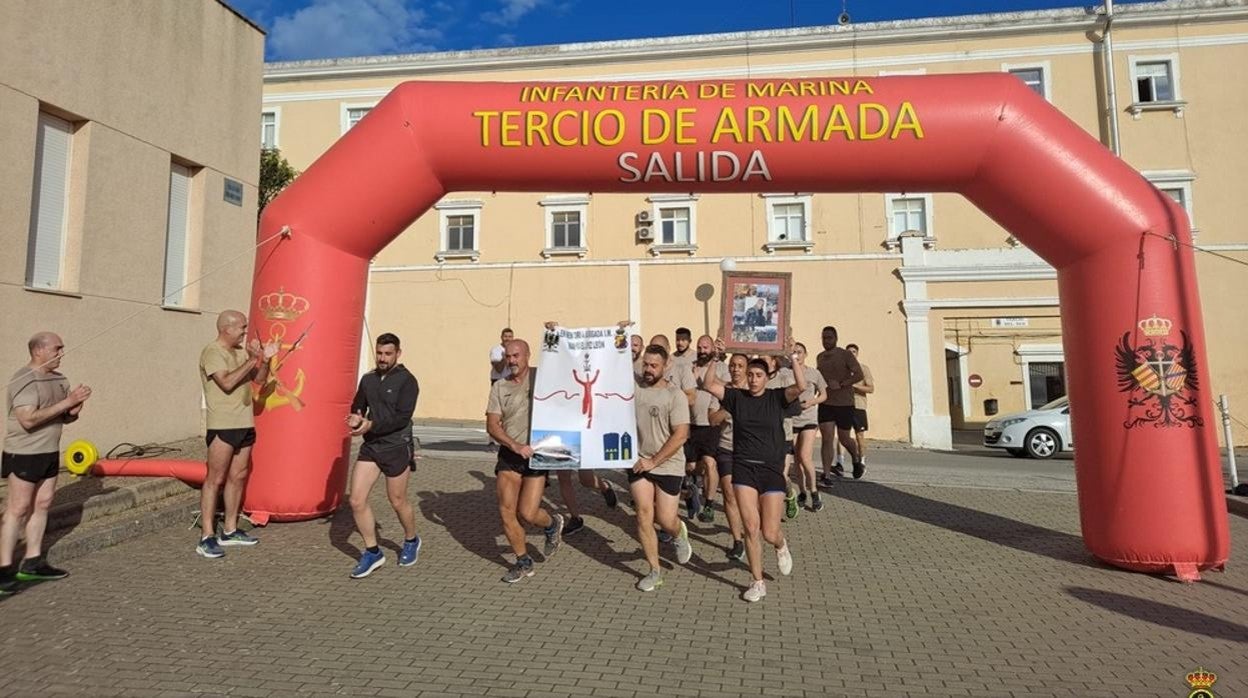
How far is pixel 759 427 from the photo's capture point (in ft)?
16.6

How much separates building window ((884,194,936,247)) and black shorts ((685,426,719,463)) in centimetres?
1317

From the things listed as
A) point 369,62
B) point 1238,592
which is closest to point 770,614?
point 1238,592

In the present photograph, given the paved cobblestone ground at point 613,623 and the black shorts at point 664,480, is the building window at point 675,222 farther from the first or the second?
the black shorts at point 664,480

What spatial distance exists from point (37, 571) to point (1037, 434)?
1607cm

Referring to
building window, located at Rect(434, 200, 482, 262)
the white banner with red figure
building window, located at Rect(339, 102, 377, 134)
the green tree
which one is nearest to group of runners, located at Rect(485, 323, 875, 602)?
the white banner with red figure

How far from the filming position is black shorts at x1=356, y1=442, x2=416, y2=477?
5425 mm

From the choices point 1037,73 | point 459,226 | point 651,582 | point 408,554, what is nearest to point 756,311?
point 651,582

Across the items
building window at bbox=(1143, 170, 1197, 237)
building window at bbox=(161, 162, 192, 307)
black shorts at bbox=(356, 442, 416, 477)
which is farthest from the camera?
building window at bbox=(1143, 170, 1197, 237)

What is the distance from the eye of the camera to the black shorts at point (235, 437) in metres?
Result: 5.90

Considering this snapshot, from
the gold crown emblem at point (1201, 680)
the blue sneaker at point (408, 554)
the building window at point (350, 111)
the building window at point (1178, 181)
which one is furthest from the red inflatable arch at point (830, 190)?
the building window at point (350, 111)

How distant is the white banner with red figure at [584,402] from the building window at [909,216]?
14.3 metres

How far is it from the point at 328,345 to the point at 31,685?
3542 millimetres

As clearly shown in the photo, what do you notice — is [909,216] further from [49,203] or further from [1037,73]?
[49,203]
